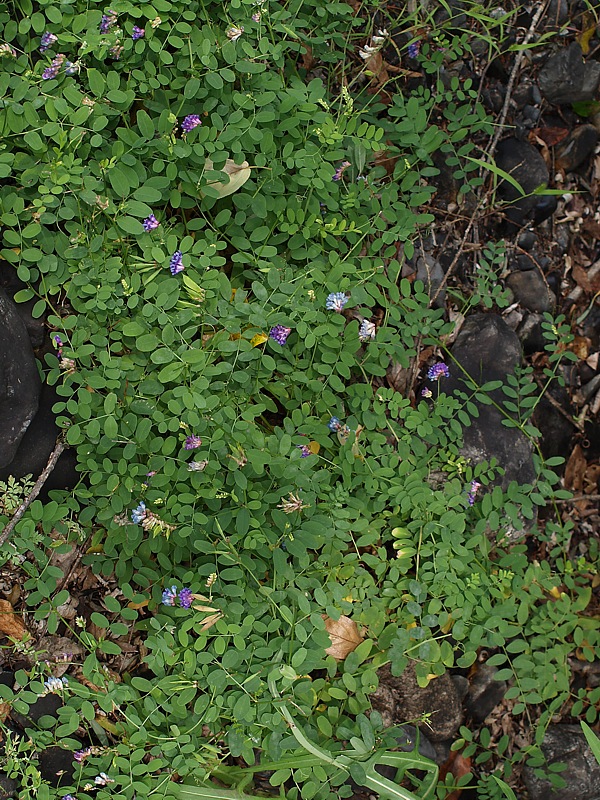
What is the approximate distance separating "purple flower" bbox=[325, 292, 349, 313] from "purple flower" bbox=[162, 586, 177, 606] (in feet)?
4.03

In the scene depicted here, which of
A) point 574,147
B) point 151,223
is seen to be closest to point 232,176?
point 151,223

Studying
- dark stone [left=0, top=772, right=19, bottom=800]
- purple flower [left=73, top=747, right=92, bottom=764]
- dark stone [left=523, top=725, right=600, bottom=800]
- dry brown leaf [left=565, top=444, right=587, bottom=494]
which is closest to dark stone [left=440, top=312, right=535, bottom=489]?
dry brown leaf [left=565, top=444, right=587, bottom=494]

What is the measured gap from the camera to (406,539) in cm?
283

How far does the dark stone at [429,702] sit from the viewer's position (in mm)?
2924

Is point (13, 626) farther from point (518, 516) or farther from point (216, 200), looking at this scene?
point (518, 516)

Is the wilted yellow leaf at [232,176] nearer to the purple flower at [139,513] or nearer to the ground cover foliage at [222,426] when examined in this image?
the ground cover foliage at [222,426]

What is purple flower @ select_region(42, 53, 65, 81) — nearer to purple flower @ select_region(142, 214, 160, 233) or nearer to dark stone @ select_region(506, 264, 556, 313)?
purple flower @ select_region(142, 214, 160, 233)

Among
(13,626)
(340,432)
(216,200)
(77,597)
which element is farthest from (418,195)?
(13,626)

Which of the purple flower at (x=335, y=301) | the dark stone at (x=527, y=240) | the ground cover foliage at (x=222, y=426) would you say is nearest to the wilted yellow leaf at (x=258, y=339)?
the ground cover foliage at (x=222, y=426)

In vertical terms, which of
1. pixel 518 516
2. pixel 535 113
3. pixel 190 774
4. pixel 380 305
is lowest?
pixel 190 774

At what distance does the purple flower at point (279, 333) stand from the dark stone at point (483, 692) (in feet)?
5.77

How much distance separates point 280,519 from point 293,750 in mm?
834

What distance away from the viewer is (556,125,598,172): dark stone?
3.73 m

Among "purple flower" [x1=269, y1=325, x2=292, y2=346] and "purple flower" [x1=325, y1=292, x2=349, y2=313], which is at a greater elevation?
"purple flower" [x1=325, y1=292, x2=349, y2=313]
